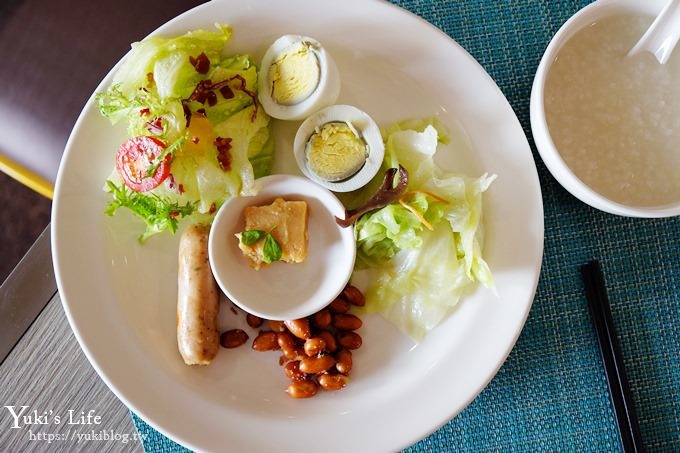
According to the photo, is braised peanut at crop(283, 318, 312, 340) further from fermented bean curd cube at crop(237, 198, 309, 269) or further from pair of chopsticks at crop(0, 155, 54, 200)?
pair of chopsticks at crop(0, 155, 54, 200)

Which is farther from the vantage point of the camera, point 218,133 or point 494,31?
point 494,31

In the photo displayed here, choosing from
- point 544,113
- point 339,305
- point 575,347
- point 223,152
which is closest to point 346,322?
point 339,305

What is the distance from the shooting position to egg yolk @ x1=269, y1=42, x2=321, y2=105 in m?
1.71

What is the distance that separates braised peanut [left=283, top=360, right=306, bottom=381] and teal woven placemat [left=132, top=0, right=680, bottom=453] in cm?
42

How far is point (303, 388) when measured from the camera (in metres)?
1.79

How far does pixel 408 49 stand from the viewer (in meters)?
1.81

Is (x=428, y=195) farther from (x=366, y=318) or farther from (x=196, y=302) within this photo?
(x=196, y=302)

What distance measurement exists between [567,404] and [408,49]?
1.19 m

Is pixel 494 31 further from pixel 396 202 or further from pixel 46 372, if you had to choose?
pixel 46 372

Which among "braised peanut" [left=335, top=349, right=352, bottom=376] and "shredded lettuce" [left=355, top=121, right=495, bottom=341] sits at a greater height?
"shredded lettuce" [left=355, top=121, right=495, bottom=341]

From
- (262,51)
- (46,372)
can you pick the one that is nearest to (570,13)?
(262,51)

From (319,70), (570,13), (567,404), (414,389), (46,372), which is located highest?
(319,70)

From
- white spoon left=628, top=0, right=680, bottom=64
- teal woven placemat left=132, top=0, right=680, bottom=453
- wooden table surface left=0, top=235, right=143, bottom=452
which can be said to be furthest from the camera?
wooden table surface left=0, top=235, right=143, bottom=452

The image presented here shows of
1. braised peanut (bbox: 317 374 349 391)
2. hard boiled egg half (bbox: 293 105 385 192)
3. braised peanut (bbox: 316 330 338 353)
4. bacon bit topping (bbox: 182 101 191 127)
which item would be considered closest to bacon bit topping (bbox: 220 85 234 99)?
bacon bit topping (bbox: 182 101 191 127)
